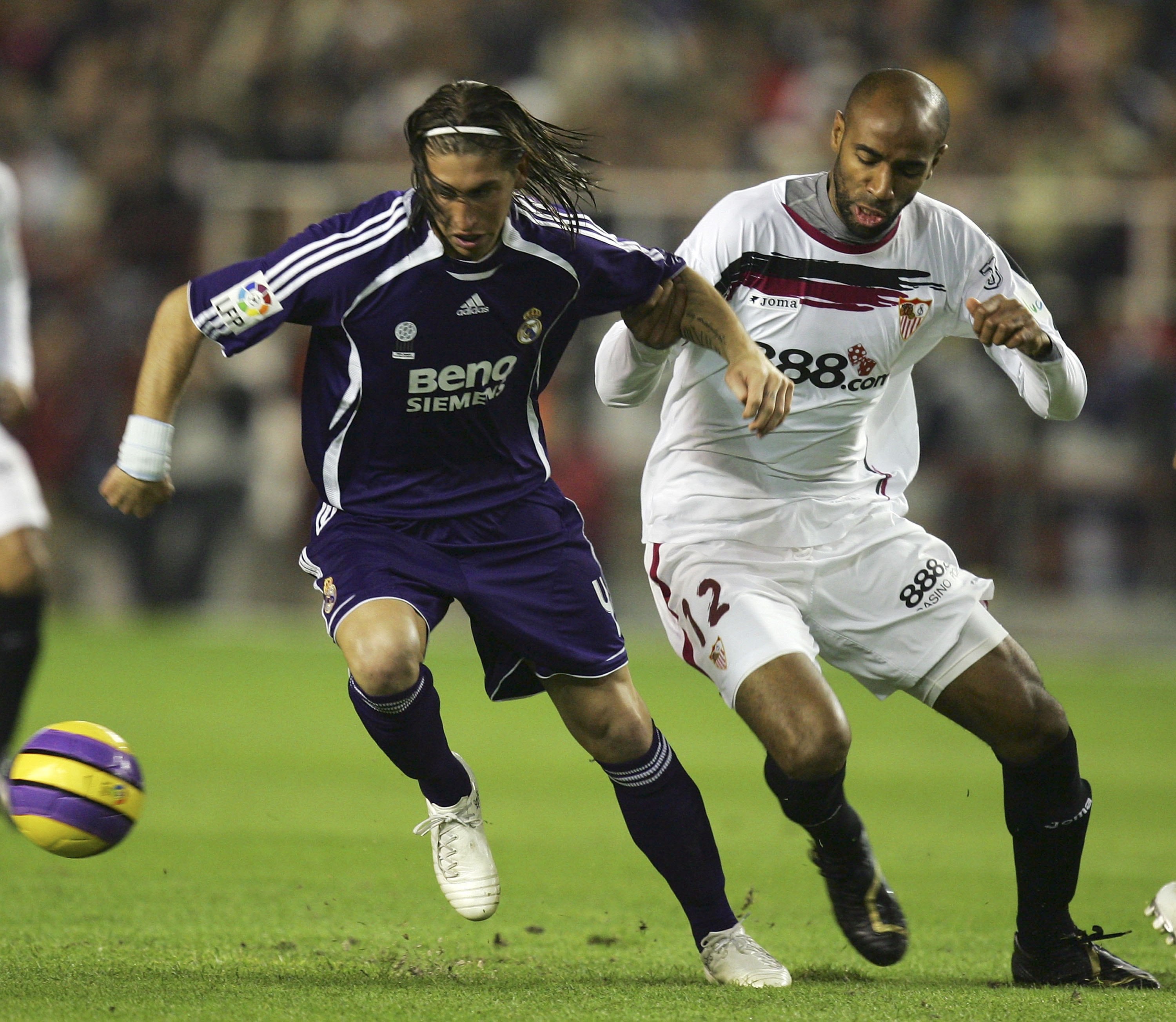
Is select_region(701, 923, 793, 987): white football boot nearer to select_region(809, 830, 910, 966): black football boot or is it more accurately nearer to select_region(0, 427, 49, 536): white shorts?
select_region(809, 830, 910, 966): black football boot

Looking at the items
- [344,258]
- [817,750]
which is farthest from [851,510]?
[344,258]

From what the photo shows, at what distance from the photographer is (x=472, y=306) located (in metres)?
4.57

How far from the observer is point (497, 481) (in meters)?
4.78

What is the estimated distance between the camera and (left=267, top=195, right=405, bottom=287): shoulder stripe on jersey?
4398mm

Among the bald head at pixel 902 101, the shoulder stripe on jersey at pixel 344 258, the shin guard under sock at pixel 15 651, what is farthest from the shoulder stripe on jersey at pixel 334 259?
the shin guard under sock at pixel 15 651

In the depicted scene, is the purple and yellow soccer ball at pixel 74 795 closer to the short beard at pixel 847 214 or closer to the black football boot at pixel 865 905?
the black football boot at pixel 865 905

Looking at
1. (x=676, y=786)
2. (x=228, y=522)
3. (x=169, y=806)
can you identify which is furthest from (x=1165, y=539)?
(x=676, y=786)

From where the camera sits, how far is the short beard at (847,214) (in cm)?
478

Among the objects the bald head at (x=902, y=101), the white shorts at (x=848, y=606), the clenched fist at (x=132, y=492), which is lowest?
the white shorts at (x=848, y=606)

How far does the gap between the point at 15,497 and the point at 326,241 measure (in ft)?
9.57

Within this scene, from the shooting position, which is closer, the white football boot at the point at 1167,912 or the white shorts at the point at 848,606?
the white shorts at the point at 848,606

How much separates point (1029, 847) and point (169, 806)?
414 cm

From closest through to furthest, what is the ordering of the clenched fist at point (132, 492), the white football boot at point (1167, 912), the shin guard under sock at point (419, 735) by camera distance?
the clenched fist at point (132, 492)
the shin guard under sock at point (419, 735)
the white football boot at point (1167, 912)

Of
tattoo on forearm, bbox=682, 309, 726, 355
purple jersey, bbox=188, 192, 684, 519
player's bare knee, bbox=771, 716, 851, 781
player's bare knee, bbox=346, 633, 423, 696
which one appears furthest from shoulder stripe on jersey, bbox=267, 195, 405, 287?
player's bare knee, bbox=771, 716, 851, 781
